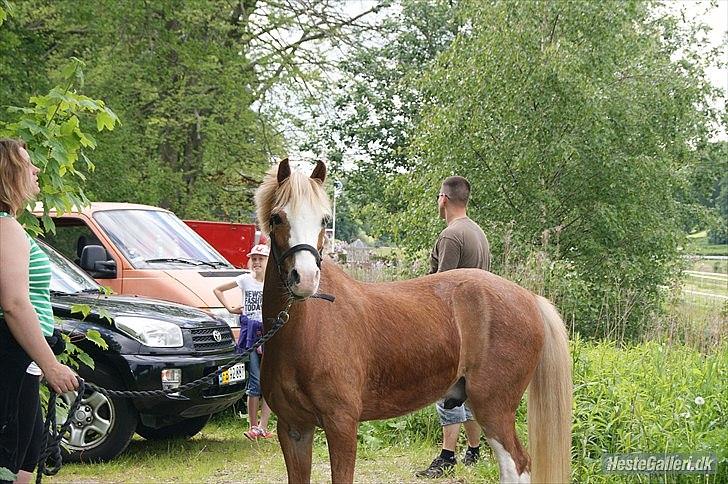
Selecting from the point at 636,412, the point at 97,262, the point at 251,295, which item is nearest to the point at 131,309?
the point at 251,295

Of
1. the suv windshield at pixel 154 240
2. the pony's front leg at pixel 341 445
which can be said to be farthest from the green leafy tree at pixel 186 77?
the pony's front leg at pixel 341 445

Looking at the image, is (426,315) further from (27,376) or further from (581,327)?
(581,327)

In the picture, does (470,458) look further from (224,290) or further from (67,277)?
(67,277)

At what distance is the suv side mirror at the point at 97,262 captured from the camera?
793 cm

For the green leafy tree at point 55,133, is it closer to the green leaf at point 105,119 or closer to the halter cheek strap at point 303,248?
the green leaf at point 105,119

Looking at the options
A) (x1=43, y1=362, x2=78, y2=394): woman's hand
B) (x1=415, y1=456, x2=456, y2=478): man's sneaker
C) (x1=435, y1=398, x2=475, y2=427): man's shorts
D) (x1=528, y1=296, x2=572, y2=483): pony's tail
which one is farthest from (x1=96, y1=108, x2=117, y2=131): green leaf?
(x1=415, y1=456, x2=456, y2=478): man's sneaker

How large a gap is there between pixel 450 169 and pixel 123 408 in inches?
370

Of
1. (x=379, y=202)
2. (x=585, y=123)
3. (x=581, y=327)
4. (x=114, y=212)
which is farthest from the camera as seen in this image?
(x=379, y=202)

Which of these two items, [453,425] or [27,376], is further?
[453,425]

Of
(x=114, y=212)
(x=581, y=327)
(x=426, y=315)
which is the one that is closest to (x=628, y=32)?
(x=581, y=327)

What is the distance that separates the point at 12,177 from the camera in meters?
3.46

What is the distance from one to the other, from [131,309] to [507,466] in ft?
11.0

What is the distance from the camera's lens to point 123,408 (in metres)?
6.30

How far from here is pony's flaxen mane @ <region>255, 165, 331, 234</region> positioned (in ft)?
12.9
